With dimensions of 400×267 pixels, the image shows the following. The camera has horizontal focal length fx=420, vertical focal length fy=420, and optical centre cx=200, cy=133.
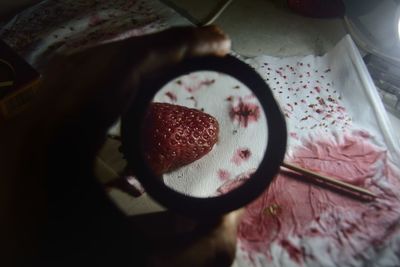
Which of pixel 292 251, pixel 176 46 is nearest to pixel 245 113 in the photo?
pixel 292 251

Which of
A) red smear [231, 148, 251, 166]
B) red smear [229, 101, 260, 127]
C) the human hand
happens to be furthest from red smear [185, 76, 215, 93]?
the human hand

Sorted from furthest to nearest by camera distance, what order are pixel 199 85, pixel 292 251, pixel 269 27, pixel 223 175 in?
pixel 269 27 < pixel 199 85 < pixel 223 175 < pixel 292 251

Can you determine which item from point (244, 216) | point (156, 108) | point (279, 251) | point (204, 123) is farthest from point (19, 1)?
point (279, 251)

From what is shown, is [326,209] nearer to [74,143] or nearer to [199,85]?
[199,85]

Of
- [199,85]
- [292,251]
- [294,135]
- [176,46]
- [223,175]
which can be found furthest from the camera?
[199,85]

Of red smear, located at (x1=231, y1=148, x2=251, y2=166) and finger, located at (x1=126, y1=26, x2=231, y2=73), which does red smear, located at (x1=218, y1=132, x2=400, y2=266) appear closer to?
red smear, located at (x1=231, y1=148, x2=251, y2=166)

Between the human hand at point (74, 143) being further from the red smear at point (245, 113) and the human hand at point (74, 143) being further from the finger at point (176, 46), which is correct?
the red smear at point (245, 113)
